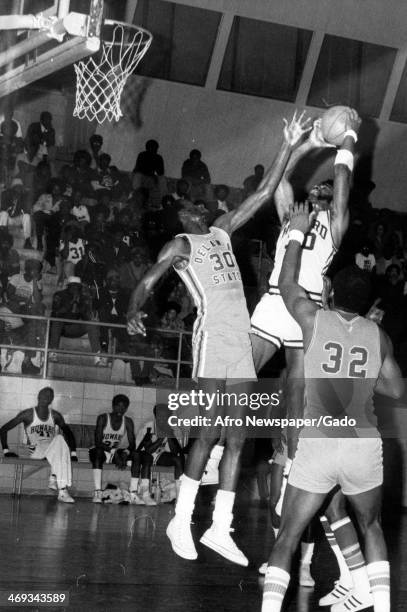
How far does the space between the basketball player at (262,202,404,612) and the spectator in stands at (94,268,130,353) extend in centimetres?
809

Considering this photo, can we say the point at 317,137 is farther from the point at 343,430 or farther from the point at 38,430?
the point at 38,430

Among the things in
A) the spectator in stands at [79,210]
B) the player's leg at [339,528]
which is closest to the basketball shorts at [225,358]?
the player's leg at [339,528]

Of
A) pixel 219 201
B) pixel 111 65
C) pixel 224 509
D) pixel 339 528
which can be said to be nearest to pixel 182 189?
pixel 219 201

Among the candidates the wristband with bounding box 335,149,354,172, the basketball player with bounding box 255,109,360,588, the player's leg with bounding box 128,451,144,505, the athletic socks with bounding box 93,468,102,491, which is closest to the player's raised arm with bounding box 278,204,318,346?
the wristband with bounding box 335,149,354,172

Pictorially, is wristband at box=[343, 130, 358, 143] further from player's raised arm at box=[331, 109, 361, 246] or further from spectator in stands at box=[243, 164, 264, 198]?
spectator in stands at box=[243, 164, 264, 198]

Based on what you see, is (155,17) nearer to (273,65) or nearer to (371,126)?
(273,65)

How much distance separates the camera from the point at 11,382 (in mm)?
13469

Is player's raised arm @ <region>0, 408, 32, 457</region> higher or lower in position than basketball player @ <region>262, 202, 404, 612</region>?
lower

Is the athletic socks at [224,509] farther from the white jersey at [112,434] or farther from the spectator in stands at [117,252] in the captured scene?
the spectator in stands at [117,252]

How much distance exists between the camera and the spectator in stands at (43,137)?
1559 centimetres

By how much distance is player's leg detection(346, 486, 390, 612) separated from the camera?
5.79m

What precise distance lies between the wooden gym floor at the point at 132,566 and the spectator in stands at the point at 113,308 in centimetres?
369

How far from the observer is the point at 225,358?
760 cm

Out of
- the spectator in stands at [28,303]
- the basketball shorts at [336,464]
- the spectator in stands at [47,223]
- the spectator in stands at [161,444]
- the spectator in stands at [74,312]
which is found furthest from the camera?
the spectator in stands at [47,223]
